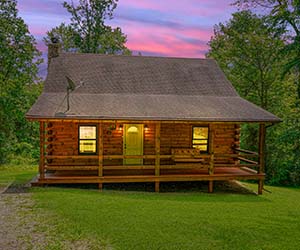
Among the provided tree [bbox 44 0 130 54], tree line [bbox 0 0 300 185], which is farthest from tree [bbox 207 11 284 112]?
tree [bbox 44 0 130 54]

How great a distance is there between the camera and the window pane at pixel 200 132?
15812mm

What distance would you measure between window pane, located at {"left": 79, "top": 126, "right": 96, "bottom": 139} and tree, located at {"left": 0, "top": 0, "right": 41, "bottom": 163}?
7.68 metres

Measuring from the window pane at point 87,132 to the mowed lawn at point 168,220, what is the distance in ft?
8.75

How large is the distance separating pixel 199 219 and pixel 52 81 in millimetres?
10039

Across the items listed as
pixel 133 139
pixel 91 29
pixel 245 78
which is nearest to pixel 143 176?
pixel 133 139

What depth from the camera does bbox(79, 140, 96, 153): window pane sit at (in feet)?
48.8

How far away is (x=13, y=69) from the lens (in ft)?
70.6

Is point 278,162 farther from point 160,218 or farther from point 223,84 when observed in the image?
point 160,218

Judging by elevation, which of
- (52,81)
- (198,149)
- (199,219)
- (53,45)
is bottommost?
(199,219)

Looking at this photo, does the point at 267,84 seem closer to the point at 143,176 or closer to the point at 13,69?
the point at 143,176

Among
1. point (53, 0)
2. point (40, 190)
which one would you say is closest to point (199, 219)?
point (40, 190)

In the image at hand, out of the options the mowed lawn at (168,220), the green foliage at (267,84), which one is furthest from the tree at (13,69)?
the green foliage at (267,84)

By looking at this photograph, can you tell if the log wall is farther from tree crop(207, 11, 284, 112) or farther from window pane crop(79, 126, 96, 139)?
tree crop(207, 11, 284, 112)

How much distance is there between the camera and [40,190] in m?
12.4
